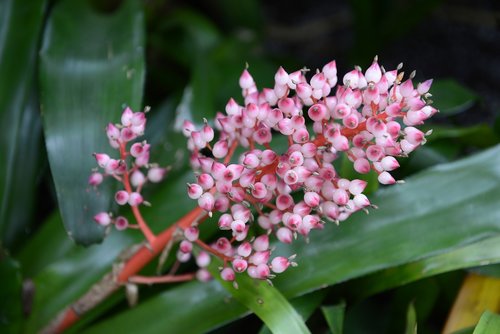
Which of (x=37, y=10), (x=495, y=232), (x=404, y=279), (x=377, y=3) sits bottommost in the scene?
(x=404, y=279)

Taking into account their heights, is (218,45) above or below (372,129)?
above

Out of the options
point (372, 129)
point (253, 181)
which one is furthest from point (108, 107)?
point (372, 129)

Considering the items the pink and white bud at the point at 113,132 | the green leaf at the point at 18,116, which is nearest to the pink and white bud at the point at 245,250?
the pink and white bud at the point at 113,132

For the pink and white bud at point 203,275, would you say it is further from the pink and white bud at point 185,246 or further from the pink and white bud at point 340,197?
the pink and white bud at point 340,197

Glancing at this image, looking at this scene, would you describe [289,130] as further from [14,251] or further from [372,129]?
[14,251]

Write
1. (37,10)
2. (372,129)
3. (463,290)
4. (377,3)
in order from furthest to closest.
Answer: (377,3)
(37,10)
(463,290)
(372,129)
